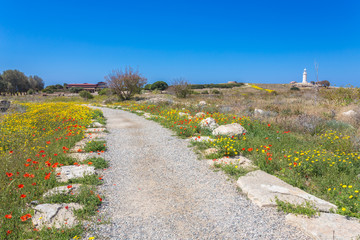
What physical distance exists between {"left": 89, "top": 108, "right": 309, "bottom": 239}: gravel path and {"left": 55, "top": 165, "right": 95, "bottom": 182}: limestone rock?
43 cm

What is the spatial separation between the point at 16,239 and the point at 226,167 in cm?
404

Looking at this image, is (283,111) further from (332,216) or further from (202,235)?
(202,235)

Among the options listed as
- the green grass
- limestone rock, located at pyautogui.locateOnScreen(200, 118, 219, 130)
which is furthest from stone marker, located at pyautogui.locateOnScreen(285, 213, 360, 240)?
limestone rock, located at pyautogui.locateOnScreen(200, 118, 219, 130)

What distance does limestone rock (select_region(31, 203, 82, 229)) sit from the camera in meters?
3.05

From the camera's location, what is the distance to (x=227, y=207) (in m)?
3.78

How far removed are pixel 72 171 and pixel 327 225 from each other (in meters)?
4.87

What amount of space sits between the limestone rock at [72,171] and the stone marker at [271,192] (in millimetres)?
3386

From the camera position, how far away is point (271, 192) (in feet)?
12.9

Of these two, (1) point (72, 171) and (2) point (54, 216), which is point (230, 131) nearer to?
(1) point (72, 171)

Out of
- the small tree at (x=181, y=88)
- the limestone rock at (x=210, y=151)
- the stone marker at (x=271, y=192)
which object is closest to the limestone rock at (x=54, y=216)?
the stone marker at (x=271, y=192)

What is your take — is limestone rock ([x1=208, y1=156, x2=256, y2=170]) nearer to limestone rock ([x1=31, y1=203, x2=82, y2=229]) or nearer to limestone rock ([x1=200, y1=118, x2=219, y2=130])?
limestone rock ([x1=200, y1=118, x2=219, y2=130])

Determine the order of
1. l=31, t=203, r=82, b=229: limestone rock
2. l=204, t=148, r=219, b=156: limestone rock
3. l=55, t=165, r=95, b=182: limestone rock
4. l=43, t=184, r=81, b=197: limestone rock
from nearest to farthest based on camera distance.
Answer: l=31, t=203, r=82, b=229: limestone rock
l=43, t=184, r=81, b=197: limestone rock
l=55, t=165, r=95, b=182: limestone rock
l=204, t=148, r=219, b=156: limestone rock

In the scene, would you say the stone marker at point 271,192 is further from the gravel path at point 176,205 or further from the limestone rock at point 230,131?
the limestone rock at point 230,131

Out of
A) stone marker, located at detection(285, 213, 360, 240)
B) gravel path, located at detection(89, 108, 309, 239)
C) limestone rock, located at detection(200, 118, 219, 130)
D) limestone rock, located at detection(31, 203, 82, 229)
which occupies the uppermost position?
limestone rock, located at detection(200, 118, 219, 130)
